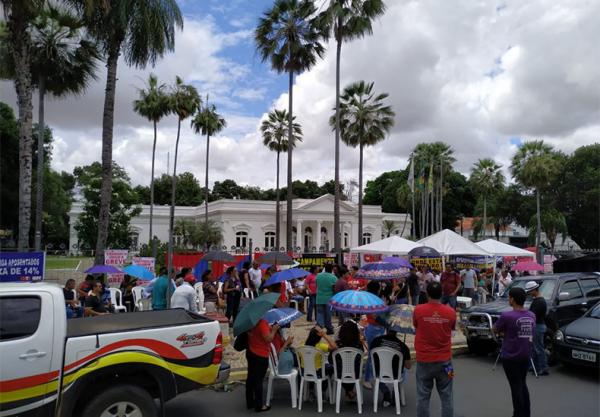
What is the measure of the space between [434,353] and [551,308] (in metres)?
5.38

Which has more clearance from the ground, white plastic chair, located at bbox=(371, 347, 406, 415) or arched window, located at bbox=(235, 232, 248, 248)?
arched window, located at bbox=(235, 232, 248, 248)

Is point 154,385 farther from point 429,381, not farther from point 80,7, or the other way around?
point 80,7

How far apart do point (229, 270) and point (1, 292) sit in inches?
301

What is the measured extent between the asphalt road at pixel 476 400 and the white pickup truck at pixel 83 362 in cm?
128

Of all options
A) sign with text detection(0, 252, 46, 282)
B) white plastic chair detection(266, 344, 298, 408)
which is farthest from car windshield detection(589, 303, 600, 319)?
sign with text detection(0, 252, 46, 282)

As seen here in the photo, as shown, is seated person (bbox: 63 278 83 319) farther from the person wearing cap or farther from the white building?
the white building

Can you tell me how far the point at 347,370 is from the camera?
19.1ft

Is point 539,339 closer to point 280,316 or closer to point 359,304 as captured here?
point 359,304

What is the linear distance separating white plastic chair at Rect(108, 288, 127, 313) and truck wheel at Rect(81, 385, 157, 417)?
775 centimetres

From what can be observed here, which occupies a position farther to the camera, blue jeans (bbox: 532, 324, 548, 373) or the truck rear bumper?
blue jeans (bbox: 532, 324, 548, 373)

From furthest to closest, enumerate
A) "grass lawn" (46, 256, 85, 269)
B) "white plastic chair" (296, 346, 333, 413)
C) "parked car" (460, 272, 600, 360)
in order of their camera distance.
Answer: "grass lawn" (46, 256, 85, 269) → "parked car" (460, 272, 600, 360) → "white plastic chair" (296, 346, 333, 413)

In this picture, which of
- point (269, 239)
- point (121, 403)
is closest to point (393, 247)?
point (121, 403)

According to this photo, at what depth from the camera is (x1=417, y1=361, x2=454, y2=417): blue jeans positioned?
4707 millimetres

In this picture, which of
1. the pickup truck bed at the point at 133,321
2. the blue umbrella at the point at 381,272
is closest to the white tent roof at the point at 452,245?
the blue umbrella at the point at 381,272
